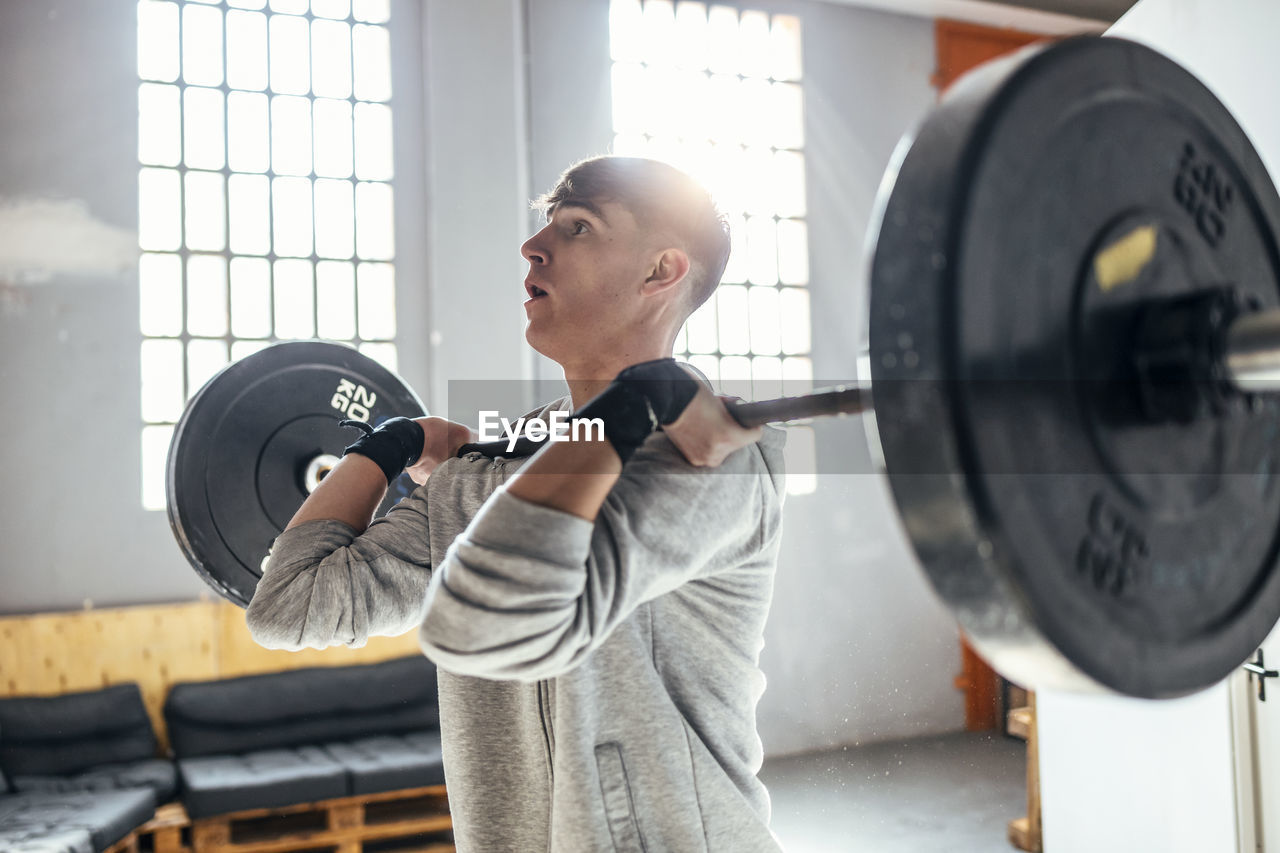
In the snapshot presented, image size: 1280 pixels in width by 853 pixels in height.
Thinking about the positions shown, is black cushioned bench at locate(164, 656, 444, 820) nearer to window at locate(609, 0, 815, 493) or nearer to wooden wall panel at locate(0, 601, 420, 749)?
wooden wall panel at locate(0, 601, 420, 749)

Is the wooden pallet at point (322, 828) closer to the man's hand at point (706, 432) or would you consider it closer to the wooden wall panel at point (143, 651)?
the wooden wall panel at point (143, 651)

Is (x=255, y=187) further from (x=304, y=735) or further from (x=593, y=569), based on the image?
(x=593, y=569)

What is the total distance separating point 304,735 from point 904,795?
2464 mm

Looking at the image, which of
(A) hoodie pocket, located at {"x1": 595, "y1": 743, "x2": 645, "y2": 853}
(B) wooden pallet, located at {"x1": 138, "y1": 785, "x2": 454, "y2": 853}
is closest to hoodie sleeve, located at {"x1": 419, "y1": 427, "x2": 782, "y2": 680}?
(A) hoodie pocket, located at {"x1": 595, "y1": 743, "x2": 645, "y2": 853}

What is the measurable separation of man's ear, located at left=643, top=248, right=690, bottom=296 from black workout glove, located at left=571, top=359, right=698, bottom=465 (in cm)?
34

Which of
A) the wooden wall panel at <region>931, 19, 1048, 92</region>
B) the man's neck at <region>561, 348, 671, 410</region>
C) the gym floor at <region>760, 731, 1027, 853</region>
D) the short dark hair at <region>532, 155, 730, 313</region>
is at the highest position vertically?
the wooden wall panel at <region>931, 19, 1048, 92</region>

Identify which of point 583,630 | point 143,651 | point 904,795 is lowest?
point 904,795

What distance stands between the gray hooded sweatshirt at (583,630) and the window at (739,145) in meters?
3.77

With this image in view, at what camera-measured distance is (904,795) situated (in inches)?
163

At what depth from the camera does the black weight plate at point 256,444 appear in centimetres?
143

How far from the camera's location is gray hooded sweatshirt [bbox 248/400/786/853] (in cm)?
74

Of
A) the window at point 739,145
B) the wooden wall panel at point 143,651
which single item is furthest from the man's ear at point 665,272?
the window at point 739,145

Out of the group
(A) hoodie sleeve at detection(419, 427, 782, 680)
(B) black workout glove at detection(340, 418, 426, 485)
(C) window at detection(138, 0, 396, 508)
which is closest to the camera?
(A) hoodie sleeve at detection(419, 427, 782, 680)

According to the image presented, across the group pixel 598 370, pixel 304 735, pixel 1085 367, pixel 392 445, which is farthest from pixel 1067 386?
pixel 304 735
